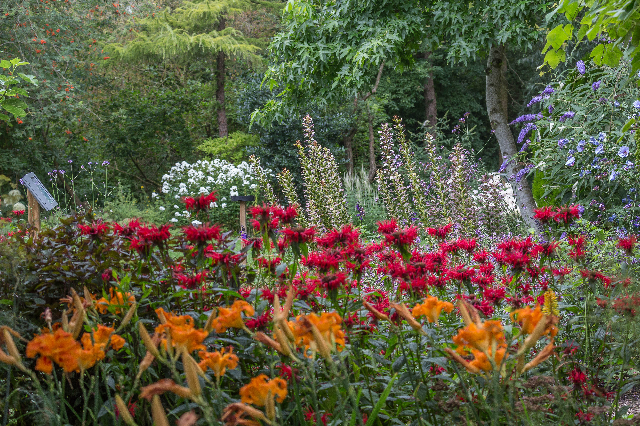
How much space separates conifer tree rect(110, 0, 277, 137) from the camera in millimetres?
11828

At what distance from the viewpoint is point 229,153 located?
40.4 ft

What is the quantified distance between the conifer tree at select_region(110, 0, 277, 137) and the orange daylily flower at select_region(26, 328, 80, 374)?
11448 mm

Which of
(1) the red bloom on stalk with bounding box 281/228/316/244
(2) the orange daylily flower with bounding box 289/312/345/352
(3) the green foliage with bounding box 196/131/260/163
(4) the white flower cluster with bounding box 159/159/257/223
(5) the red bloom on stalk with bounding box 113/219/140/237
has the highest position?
(3) the green foliage with bounding box 196/131/260/163

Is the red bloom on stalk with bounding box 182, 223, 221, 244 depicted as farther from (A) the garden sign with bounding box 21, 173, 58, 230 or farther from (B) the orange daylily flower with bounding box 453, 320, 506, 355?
(A) the garden sign with bounding box 21, 173, 58, 230

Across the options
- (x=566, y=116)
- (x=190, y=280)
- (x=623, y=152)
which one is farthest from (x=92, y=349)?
(x=566, y=116)

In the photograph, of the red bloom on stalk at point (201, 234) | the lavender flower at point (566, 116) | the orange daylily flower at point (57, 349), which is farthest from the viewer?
the lavender flower at point (566, 116)

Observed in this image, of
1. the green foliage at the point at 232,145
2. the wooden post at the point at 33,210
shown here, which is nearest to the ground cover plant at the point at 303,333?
the wooden post at the point at 33,210

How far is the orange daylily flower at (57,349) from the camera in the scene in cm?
102

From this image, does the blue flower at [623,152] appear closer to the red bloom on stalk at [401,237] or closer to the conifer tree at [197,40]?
the red bloom on stalk at [401,237]

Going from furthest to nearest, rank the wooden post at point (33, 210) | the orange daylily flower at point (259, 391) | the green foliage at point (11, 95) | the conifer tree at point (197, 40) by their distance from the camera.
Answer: the conifer tree at point (197, 40)
the wooden post at point (33, 210)
the green foliage at point (11, 95)
the orange daylily flower at point (259, 391)

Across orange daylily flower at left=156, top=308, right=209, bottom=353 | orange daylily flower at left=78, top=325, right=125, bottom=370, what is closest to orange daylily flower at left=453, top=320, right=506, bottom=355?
orange daylily flower at left=156, top=308, right=209, bottom=353

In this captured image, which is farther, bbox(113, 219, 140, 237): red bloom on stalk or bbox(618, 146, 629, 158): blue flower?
bbox(618, 146, 629, 158): blue flower

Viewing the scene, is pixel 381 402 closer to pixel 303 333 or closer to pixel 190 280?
pixel 303 333

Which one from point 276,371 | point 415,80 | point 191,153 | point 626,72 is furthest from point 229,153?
point 276,371
